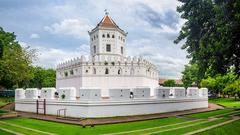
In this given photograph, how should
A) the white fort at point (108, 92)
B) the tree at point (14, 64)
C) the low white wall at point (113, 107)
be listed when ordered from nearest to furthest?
the low white wall at point (113, 107), the white fort at point (108, 92), the tree at point (14, 64)

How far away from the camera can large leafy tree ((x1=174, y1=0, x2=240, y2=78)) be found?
50.5ft

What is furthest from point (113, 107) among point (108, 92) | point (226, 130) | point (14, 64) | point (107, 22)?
point (107, 22)

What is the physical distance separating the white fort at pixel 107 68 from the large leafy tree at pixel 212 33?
20.1 meters

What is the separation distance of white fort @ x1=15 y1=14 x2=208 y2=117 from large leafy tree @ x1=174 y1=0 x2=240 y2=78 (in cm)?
411

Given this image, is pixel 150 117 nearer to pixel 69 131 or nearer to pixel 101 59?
pixel 69 131

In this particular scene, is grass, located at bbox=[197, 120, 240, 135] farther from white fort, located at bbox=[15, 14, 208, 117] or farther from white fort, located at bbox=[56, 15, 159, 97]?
white fort, located at bbox=[56, 15, 159, 97]

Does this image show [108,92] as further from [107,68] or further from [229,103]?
[229,103]

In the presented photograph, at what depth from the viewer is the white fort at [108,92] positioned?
1869cm

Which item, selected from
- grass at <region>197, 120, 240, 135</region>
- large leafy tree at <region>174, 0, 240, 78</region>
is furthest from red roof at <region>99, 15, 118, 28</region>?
grass at <region>197, 120, 240, 135</region>

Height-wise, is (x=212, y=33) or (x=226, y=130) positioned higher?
(x=212, y=33)

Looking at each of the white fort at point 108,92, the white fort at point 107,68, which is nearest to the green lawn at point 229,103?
the white fort at point 108,92

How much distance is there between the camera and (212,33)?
17969mm

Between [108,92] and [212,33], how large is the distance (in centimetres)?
984

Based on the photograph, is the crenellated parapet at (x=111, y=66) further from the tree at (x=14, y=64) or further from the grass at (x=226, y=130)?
the grass at (x=226, y=130)
